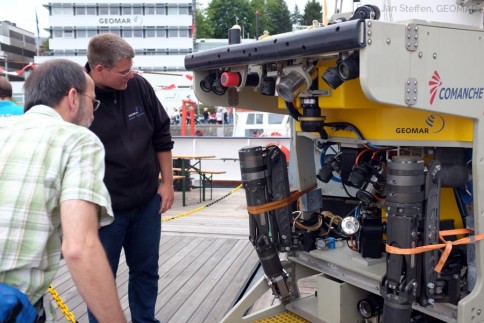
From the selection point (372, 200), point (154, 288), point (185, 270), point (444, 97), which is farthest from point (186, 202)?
point (444, 97)

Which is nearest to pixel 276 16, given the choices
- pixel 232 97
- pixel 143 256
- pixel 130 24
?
pixel 130 24

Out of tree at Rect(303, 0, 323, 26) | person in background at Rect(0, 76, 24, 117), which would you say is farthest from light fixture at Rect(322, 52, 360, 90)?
tree at Rect(303, 0, 323, 26)

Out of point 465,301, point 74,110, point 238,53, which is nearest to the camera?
point 74,110

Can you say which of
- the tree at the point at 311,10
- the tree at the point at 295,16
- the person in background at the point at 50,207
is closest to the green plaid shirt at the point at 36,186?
the person in background at the point at 50,207

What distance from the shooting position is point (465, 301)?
8.33 ft

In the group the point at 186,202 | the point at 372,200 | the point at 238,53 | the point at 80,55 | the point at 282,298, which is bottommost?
the point at 186,202

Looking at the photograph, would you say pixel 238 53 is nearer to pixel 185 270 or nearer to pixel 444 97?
pixel 444 97

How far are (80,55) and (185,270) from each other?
217 feet

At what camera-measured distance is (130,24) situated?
68438 mm

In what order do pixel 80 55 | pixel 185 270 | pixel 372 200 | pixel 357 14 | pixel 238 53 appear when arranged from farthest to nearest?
pixel 80 55
pixel 185 270
pixel 372 200
pixel 238 53
pixel 357 14

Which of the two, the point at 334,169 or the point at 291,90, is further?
the point at 334,169

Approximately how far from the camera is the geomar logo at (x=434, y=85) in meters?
2.33

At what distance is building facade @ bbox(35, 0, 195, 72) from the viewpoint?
221 ft

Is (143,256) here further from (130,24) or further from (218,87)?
(130,24)
